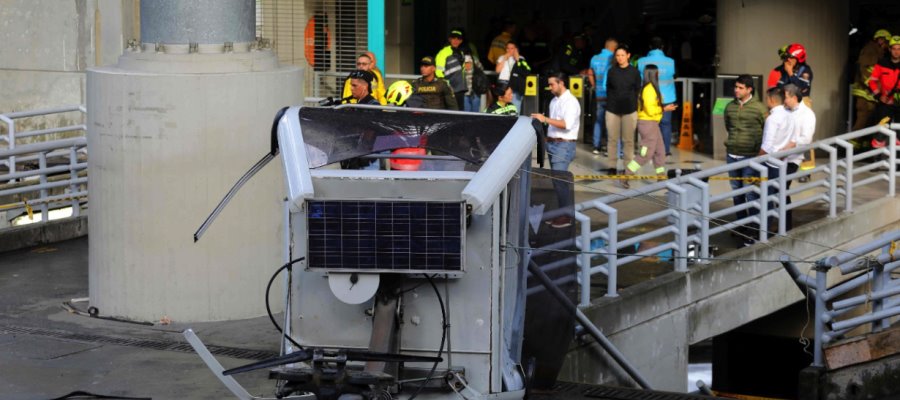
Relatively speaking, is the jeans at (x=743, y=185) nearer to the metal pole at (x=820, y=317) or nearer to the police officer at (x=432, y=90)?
the police officer at (x=432, y=90)

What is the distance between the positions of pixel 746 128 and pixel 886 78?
4.46 meters

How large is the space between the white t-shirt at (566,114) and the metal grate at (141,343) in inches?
A: 287

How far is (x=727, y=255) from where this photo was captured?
48.2 ft

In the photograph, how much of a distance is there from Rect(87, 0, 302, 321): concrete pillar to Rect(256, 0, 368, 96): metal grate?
8.85 m

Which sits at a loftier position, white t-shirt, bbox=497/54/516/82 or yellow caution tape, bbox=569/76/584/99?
white t-shirt, bbox=497/54/516/82

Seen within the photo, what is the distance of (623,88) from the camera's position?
64.8 ft

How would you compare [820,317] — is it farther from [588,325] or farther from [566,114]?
[566,114]

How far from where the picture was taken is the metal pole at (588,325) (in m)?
10.3

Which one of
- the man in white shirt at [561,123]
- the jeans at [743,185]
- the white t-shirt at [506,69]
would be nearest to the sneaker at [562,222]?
the jeans at [743,185]

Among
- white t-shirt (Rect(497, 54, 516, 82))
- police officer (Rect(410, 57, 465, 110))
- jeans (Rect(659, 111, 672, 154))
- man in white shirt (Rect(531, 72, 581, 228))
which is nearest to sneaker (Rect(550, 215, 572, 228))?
man in white shirt (Rect(531, 72, 581, 228))

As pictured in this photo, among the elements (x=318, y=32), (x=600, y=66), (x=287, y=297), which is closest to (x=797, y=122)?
(x=600, y=66)

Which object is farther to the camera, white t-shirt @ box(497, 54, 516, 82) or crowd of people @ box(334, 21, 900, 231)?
white t-shirt @ box(497, 54, 516, 82)

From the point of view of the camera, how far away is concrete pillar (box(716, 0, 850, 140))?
72.6 feet

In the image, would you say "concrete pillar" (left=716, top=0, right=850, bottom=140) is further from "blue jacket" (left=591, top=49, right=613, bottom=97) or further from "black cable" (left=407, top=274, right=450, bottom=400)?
"black cable" (left=407, top=274, right=450, bottom=400)
